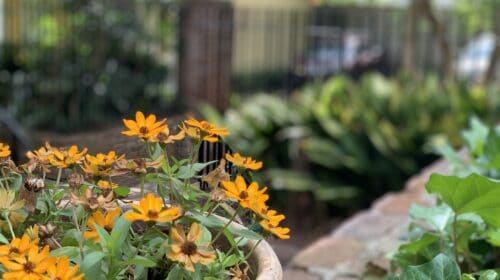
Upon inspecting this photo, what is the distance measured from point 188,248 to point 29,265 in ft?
0.80

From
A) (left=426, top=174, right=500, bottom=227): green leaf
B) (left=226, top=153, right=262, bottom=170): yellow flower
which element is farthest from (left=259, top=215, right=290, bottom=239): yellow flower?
(left=426, top=174, right=500, bottom=227): green leaf

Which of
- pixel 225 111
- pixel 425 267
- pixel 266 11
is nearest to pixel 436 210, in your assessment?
pixel 425 267

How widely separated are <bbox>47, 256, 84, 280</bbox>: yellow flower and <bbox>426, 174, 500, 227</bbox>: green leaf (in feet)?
3.29

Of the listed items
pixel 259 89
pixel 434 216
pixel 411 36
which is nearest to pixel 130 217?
pixel 434 216

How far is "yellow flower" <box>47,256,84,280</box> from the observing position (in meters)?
1.24

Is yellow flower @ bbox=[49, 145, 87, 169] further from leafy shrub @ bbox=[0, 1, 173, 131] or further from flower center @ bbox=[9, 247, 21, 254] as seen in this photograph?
leafy shrub @ bbox=[0, 1, 173, 131]

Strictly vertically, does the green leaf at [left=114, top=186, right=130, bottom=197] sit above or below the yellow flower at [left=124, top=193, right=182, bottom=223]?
below

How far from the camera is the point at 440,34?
31.7 feet

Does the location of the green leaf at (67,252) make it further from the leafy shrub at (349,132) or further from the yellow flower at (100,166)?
the leafy shrub at (349,132)

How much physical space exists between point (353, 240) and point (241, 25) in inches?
231

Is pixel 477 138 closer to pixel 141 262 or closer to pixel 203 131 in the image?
pixel 203 131

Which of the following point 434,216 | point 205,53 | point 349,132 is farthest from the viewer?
point 205,53

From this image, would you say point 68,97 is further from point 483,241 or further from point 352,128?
point 483,241

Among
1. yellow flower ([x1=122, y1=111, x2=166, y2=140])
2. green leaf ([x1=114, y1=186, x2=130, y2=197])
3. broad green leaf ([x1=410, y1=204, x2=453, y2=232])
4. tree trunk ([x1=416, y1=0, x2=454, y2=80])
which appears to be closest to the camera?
yellow flower ([x1=122, y1=111, x2=166, y2=140])
